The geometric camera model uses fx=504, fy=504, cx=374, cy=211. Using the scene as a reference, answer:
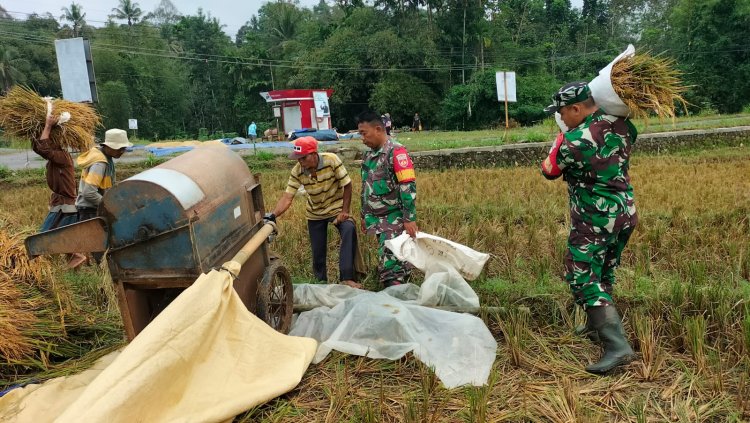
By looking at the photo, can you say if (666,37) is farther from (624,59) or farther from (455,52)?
(624,59)

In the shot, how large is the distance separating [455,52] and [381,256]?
32475 mm

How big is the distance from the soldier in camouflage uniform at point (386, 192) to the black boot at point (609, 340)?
1397 mm

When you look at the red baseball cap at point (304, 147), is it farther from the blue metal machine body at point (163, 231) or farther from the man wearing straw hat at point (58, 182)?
the man wearing straw hat at point (58, 182)

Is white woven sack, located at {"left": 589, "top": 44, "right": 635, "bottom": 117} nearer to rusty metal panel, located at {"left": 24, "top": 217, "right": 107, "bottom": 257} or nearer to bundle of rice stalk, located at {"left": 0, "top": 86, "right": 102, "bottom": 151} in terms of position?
rusty metal panel, located at {"left": 24, "top": 217, "right": 107, "bottom": 257}

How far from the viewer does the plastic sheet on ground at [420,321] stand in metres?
2.68

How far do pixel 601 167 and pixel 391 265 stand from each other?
1.80 meters

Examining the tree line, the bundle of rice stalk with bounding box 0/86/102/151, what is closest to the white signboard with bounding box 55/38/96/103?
the bundle of rice stalk with bounding box 0/86/102/151

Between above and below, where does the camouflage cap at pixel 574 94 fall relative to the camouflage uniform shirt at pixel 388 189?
above

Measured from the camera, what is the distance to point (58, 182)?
197 inches

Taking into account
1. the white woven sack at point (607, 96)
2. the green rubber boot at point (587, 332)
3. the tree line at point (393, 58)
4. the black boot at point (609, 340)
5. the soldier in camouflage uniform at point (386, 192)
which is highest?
the tree line at point (393, 58)

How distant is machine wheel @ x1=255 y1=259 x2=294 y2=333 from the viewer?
297 centimetres

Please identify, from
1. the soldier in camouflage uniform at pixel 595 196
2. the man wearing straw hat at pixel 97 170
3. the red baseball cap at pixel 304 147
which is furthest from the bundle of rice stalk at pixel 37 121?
the soldier in camouflage uniform at pixel 595 196

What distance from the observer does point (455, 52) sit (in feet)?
112

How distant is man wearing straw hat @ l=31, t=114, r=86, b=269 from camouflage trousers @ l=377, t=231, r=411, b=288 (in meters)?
2.96
